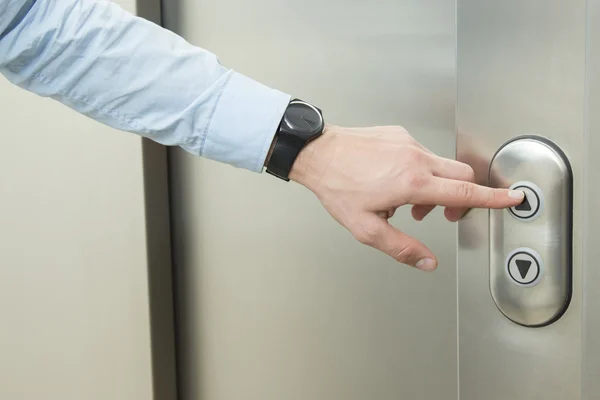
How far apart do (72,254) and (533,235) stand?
0.73m

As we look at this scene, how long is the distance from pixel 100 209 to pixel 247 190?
24 cm

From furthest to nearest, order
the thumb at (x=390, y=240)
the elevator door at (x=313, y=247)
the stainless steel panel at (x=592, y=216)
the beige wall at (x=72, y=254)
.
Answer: the beige wall at (x=72, y=254) → the elevator door at (x=313, y=247) → the thumb at (x=390, y=240) → the stainless steel panel at (x=592, y=216)

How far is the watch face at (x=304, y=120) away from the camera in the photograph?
540mm

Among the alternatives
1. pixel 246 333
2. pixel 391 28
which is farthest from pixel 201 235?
pixel 391 28

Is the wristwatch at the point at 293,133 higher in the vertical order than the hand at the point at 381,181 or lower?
higher

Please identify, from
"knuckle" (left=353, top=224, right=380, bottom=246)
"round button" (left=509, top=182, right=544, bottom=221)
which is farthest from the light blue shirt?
"round button" (left=509, top=182, right=544, bottom=221)

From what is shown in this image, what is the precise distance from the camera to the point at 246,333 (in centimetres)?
87

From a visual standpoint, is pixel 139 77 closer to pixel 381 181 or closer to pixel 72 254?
pixel 381 181

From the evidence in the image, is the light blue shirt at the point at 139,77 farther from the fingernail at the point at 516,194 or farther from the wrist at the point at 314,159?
the fingernail at the point at 516,194

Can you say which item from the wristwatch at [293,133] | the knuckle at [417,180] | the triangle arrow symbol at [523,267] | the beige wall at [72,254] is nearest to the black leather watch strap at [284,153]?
the wristwatch at [293,133]

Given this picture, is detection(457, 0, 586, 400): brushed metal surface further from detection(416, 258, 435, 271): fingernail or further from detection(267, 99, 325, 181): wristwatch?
detection(267, 99, 325, 181): wristwatch

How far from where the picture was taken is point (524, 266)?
0.45 meters

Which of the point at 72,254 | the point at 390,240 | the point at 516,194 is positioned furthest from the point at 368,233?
the point at 72,254

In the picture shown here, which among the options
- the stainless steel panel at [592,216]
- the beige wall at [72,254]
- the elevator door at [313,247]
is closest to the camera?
the stainless steel panel at [592,216]
